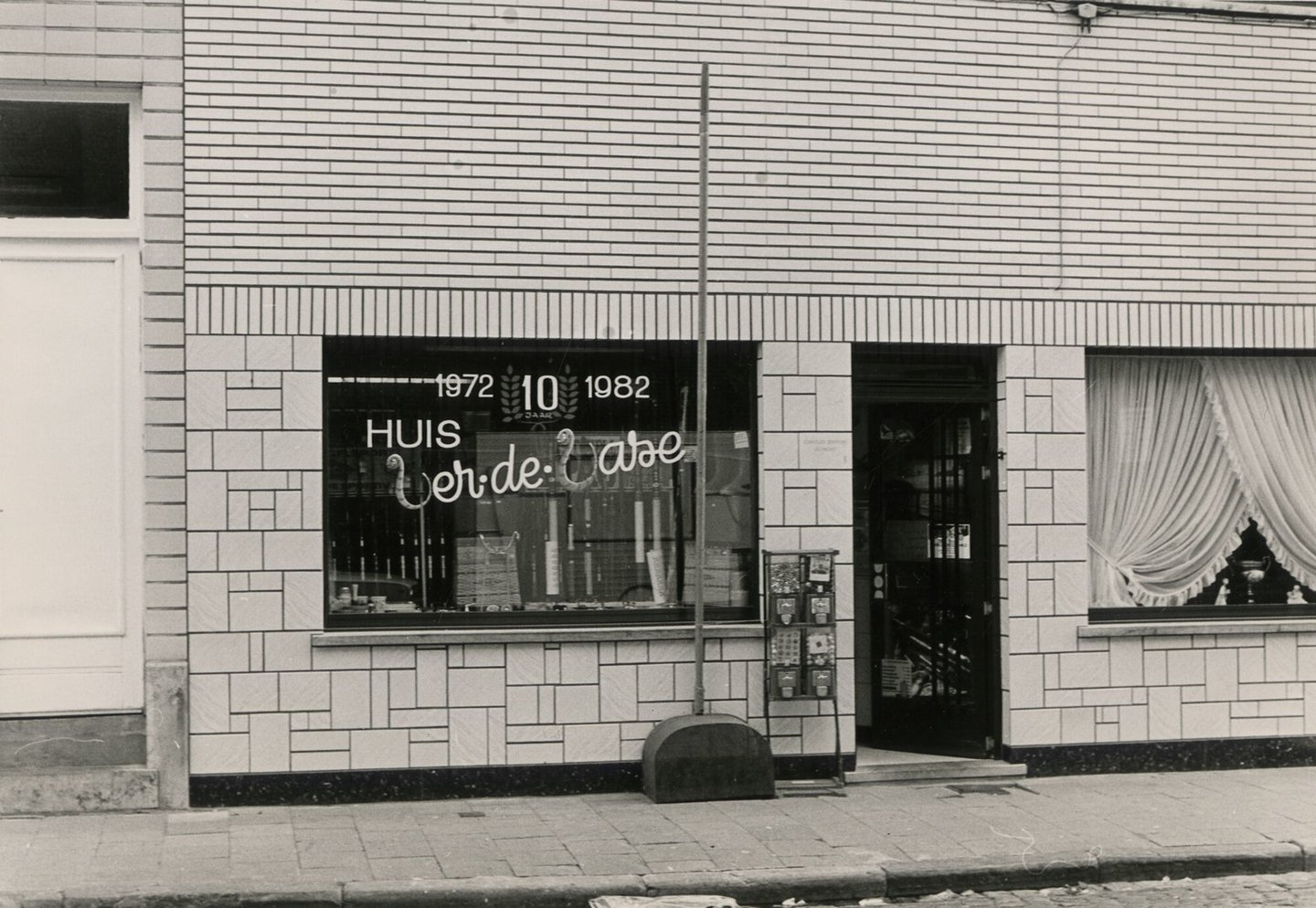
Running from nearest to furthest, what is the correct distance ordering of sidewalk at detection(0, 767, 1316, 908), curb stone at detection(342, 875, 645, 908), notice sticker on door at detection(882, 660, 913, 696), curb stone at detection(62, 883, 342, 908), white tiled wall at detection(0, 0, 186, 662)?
curb stone at detection(62, 883, 342, 908) < curb stone at detection(342, 875, 645, 908) < sidewalk at detection(0, 767, 1316, 908) < white tiled wall at detection(0, 0, 186, 662) < notice sticker on door at detection(882, 660, 913, 696)

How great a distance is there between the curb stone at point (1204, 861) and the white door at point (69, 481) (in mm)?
5707

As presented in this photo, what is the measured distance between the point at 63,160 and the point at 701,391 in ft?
13.6

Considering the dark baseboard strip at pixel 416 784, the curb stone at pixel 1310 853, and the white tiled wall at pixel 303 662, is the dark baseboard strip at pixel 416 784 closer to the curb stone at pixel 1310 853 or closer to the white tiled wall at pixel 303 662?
the white tiled wall at pixel 303 662

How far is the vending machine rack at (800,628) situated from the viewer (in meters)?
9.32

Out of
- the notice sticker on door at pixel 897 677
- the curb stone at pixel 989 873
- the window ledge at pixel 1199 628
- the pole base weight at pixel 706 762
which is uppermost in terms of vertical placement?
the window ledge at pixel 1199 628

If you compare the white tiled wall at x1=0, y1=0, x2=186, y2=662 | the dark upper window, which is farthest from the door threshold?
the dark upper window

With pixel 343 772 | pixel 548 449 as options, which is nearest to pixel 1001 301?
pixel 548 449

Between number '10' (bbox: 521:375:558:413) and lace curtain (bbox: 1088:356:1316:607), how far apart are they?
3.74 metres

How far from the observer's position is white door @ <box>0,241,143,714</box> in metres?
8.90

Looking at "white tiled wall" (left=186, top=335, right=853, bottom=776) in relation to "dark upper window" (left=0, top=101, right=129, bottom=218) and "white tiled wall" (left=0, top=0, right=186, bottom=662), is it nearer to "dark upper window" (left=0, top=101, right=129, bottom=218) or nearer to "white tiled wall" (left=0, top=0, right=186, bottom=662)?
"white tiled wall" (left=0, top=0, right=186, bottom=662)

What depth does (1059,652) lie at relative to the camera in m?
9.95

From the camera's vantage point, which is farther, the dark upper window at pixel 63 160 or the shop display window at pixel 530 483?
the shop display window at pixel 530 483

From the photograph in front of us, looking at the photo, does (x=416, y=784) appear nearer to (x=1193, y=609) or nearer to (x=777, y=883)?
(x=777, y=883)

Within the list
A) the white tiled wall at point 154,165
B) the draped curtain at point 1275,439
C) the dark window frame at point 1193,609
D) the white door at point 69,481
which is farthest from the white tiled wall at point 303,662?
the draped curtain at point 1275,439
